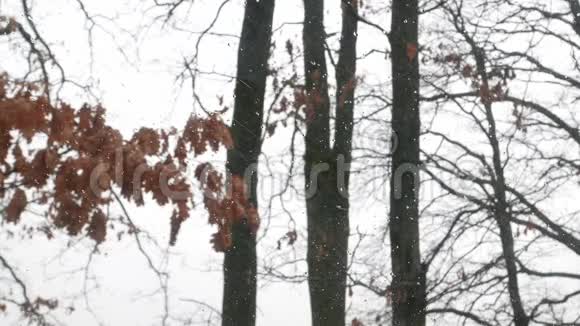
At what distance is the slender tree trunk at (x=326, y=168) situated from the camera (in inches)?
298

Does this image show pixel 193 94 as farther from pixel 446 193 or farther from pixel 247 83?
pixel 446 193

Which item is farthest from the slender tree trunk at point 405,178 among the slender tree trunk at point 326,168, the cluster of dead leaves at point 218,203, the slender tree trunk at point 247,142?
A: the cluster of dead leaves at point 218,203

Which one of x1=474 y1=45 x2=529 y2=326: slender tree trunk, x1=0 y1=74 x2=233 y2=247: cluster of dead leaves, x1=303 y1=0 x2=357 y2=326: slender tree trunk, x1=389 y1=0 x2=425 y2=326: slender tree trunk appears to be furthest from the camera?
x1=474 y1=45 x2=529 y2=326: slender tree trunk

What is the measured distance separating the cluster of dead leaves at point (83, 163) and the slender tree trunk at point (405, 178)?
2.49 m

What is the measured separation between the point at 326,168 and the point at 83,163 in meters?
3.65

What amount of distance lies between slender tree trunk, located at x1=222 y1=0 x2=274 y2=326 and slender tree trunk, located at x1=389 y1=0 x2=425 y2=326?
1505 mm

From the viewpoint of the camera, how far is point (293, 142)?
830 centimetres

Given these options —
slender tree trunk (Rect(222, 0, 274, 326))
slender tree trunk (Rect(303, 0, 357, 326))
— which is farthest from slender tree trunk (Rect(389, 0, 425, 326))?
slender tree trunk (Rect(222, 0, 274, 326))

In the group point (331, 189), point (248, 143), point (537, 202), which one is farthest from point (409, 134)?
point (537, 202)

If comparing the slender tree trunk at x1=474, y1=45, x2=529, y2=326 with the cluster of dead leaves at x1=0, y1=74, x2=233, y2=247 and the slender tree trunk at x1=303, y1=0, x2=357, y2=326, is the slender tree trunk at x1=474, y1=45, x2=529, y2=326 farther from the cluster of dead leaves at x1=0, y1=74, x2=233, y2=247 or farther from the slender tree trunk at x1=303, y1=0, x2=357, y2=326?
the cluster of dead leaves at x1=0, y1=74, x2=233, y2=247

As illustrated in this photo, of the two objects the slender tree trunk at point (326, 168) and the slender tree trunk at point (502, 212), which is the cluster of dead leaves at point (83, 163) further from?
the slender tree trunk at point (502, 212)

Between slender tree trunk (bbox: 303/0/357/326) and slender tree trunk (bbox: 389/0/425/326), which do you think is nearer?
slender tree trunk (bbox: 389/0/425/326)

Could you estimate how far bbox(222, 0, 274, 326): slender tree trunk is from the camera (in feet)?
24.3

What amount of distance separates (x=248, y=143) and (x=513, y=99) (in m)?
3.51
